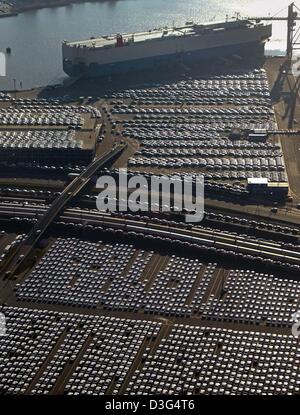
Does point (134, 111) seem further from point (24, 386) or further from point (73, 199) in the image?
point (24, 386)

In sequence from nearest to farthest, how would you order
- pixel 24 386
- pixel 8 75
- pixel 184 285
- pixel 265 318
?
pixel 24 386 < pixel 265 318 < pixel 184 285 < pixel 8 75

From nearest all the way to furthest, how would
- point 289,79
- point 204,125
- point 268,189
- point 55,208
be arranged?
1. point 55,208
2. point 268,189
3. point 204,125
4. point 289,79

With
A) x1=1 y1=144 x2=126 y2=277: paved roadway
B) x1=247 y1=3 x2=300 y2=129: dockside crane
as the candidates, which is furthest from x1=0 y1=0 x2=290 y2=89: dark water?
x1=1 y1=144 x2=126 y2=277: paved roadway

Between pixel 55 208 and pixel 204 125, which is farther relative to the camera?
pixel 204 125

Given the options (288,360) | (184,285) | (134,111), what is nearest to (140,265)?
(184,285)

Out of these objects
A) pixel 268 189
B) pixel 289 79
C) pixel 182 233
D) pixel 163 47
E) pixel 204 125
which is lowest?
pixel 182 233

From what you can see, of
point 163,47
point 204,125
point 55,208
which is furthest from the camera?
point 163,47

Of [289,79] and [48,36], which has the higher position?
[48,36]

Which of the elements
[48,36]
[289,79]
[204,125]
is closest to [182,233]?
[204,125]

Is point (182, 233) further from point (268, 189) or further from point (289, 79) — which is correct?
point (289, 79)
